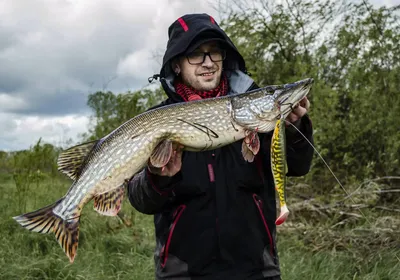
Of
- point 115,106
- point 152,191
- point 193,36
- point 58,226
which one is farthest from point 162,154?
point 115,106

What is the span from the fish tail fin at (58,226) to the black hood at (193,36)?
1.00 m

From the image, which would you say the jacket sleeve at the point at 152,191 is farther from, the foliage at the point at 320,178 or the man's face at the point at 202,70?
the foliage at the point at 320,178

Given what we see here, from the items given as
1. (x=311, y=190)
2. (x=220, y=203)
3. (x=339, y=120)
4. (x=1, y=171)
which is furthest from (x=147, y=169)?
(x=1, y=171)

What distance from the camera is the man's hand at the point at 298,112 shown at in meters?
2.05

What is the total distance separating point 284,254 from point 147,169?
2506 mm

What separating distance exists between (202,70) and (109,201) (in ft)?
2.62

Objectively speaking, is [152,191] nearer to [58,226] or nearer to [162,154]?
[162,154]

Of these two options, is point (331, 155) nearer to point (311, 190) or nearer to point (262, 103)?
point (311, 190)

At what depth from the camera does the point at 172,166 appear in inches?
79.2

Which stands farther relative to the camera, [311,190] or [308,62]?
[308,62]

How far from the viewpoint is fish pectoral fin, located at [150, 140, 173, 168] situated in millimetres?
1980

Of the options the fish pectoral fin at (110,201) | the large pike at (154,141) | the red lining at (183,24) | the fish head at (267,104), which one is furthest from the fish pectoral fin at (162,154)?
the red lining at (183,24)

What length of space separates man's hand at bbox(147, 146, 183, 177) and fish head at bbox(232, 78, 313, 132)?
28 centimetres

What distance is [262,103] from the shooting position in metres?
2.07
